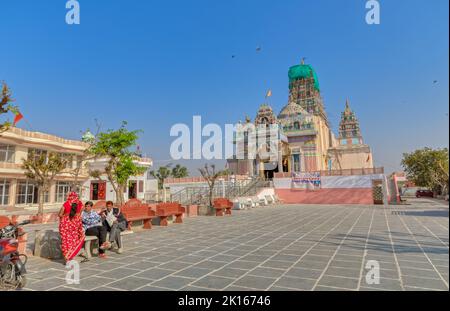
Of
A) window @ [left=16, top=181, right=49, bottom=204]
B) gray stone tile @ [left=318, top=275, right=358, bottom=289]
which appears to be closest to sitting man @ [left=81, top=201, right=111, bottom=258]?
gray stone tile @ [left=318, top=275, right=358, bottom=289]

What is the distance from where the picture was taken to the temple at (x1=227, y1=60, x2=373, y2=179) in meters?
38.0

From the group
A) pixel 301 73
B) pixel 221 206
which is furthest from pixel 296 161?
pixel 221 206

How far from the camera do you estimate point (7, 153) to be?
2319cm

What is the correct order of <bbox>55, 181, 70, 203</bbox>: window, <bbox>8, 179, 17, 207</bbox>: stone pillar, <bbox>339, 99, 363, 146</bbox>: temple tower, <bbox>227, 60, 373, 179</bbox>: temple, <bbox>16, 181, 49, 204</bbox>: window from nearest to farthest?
<bbox>8, 179, 17, 207</bbox>: stone pillar → <bbox>16, 181, 49, 204</bbox>: window → <bbox>55, 181, 70, 203</bbox>: window → <bbox>227, 60, 373, 179</bbox>: temple → <bbox>339, 99, 363, 146</bbox>: temple tower

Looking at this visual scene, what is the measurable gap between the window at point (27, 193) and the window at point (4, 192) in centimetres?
82

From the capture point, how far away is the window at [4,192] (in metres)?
22.6

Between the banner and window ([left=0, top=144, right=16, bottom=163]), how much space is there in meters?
27.0

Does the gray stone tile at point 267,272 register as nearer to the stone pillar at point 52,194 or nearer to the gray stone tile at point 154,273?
the gray stone tile at point 154,273

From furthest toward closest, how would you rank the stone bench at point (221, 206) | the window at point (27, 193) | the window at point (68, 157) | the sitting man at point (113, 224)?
the window at point (68, 157)
the window at point (27, 193)
the stone bench at point (221, 206)
the sitting man at point (113, 224)

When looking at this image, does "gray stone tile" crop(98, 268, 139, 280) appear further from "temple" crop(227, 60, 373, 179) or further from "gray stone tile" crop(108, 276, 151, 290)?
"temple" crop(227, 60, 373, 179)

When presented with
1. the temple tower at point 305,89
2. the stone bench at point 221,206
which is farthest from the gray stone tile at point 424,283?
the temple tower at point 305,89
